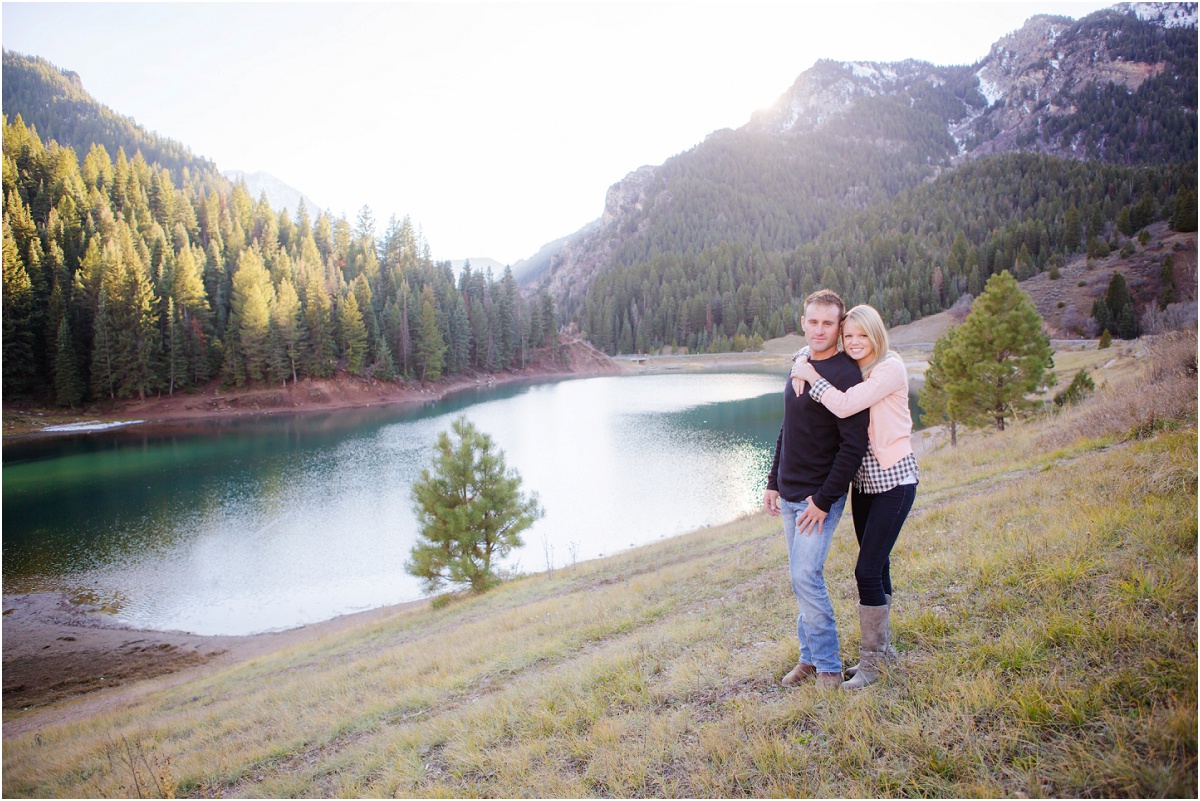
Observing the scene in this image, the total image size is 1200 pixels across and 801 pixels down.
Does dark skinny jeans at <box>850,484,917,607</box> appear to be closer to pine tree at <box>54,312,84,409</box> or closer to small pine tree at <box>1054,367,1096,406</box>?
small pine tree at <box>1054,367,1096,406</box>

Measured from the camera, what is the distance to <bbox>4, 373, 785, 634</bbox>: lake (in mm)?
16875

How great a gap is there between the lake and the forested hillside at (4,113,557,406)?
10.2 meters

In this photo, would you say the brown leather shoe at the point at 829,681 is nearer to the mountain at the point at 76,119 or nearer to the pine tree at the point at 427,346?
the pine tree at the point at 427,346

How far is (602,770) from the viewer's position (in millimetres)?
3182

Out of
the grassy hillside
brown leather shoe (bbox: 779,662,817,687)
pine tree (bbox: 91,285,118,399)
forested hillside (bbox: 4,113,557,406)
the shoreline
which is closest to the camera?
the grassy hillside

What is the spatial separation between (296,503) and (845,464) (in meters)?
26.2

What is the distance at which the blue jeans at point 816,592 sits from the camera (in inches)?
132

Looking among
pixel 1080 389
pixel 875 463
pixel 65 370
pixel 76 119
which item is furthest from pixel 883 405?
pixel 76 119

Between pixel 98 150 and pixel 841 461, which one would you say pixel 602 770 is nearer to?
pixel 841 461

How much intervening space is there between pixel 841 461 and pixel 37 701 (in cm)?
1697

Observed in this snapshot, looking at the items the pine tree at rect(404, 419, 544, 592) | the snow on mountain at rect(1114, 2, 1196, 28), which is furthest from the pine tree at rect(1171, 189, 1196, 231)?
the snow on mountain at rect(1114, 2, 1196, 28)

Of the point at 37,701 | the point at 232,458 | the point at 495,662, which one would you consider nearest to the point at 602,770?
the point at 495,662

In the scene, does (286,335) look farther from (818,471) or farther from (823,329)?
(818,471)

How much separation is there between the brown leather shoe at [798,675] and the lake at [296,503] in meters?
14.2
